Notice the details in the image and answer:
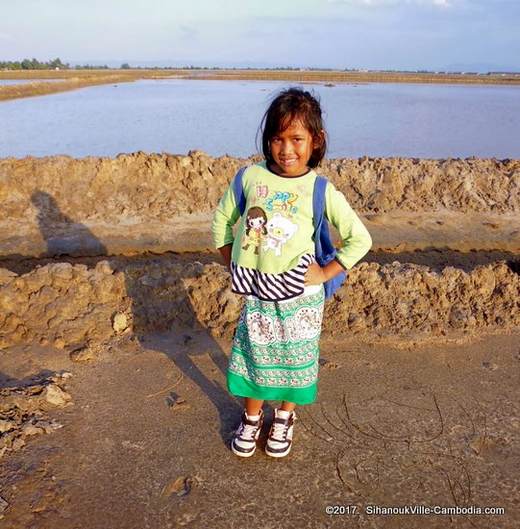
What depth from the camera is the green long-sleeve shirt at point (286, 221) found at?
2.20m

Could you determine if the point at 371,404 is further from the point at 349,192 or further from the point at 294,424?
the point at 349,192

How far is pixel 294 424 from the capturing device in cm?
284

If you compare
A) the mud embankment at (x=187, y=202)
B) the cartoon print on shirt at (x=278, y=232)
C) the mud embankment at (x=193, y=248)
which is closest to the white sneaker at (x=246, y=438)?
the cartoon print on shirt at (x=278, y=232)

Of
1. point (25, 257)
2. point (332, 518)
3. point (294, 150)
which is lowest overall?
point (25, 257)

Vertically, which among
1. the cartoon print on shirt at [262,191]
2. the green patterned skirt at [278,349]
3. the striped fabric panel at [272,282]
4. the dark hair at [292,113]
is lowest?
the green patterned skirt at [278,349]

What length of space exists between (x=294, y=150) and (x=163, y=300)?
2105 millimetres

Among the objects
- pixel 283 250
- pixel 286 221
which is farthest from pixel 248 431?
pixel 286 221

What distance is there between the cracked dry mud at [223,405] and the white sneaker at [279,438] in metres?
0.05

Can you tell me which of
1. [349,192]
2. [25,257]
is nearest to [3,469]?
[25,257]

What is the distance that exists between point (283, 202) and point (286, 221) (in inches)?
3.2

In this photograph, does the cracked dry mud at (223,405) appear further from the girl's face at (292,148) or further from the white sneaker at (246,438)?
the girl's face at (292,148)

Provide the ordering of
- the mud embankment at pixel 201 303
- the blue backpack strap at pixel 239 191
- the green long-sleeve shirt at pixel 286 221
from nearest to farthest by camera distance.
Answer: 1. the green long-sleeve shirt at pixel 286 221
2. the blue backpack strap at pixel 239 191
3. the mud embankment at pixel 201 303

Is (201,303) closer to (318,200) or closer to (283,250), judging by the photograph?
(283,250)

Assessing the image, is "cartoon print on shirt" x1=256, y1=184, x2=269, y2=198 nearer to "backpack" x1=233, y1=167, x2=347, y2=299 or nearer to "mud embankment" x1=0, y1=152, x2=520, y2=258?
"backpack" x1=233, y1=167, x2=347, y2=299
